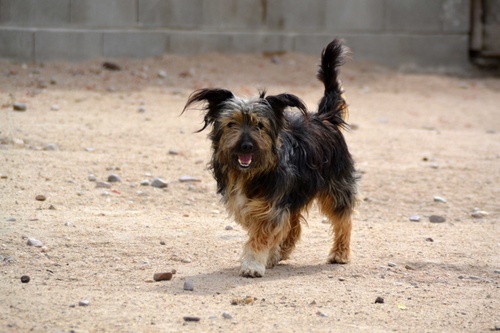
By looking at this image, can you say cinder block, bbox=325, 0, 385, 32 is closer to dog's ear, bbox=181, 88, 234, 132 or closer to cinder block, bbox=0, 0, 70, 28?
cinder block, bbox=0, 0, 70, 28

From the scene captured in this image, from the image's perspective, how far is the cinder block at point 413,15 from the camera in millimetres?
15555

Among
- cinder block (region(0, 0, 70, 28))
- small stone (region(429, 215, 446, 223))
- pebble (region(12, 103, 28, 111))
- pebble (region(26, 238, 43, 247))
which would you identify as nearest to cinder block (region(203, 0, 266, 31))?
cinder block (region(0, 0, 70, 28))

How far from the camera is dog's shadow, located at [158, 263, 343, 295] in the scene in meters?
5.81

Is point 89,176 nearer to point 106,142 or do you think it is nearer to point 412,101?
point 106,142

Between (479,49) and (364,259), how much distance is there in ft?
33.0

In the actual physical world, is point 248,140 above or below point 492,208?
above

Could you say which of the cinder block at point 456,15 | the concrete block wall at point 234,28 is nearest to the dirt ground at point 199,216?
the concrete block wall at point 234,28

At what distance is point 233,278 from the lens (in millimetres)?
6164

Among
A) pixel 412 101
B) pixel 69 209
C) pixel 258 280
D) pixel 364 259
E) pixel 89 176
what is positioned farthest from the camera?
Result: pixel 412 101

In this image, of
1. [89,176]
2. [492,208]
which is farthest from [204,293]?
[492,208]

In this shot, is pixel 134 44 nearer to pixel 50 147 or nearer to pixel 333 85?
pixel 50 147

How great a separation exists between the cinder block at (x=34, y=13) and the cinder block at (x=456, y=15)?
6.77 meters

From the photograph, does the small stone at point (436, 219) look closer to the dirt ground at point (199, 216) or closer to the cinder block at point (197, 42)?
the dirt ground at point (199, 216)

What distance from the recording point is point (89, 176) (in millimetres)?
8609
